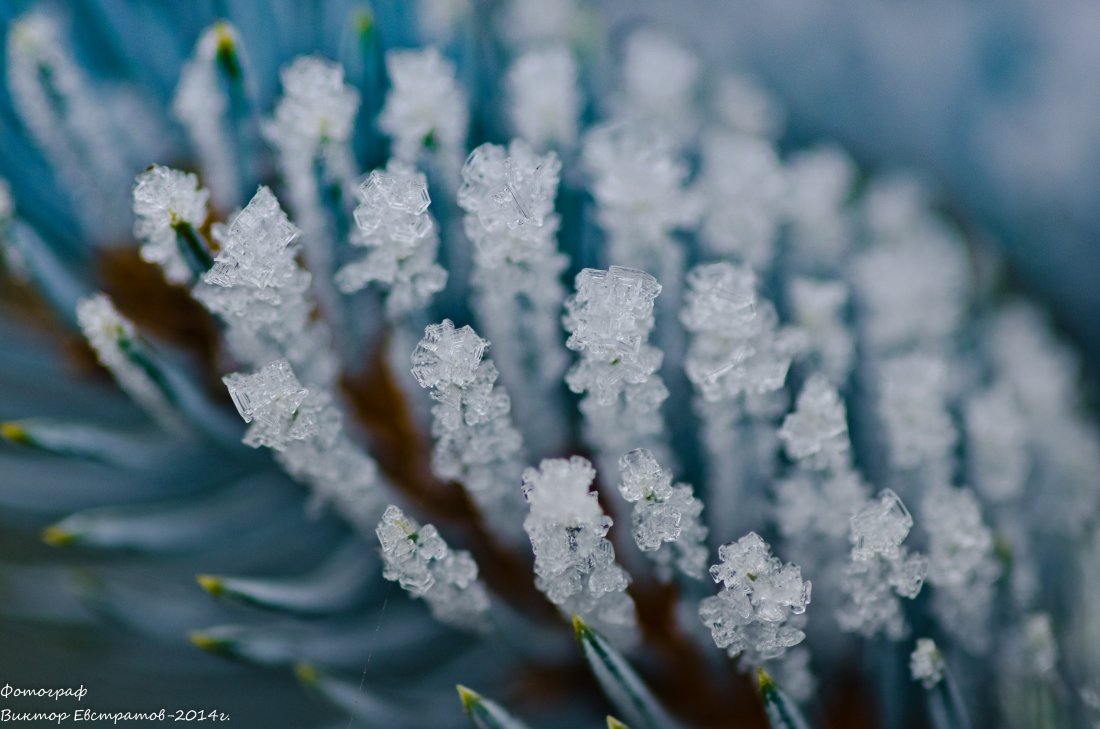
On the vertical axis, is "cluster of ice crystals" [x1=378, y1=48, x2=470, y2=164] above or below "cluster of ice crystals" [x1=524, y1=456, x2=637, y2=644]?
above

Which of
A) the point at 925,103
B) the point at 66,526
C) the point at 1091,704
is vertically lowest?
the point at 1091,704

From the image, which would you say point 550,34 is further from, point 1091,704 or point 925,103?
point 1091,704

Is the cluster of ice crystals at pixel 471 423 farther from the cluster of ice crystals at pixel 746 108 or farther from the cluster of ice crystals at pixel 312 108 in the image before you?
the cluster of ice crystals at pixel 746 108

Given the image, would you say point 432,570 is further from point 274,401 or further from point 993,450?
point 993,450

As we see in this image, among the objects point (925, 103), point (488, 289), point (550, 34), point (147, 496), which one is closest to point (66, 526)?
point (147, 496)

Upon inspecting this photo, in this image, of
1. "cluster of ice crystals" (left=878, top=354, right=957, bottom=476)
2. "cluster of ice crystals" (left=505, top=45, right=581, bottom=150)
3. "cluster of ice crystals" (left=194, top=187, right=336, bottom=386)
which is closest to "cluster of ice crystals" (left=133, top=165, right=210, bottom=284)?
"cluster of ice crystals" (left=194, top=187, right=336, bottom=386)

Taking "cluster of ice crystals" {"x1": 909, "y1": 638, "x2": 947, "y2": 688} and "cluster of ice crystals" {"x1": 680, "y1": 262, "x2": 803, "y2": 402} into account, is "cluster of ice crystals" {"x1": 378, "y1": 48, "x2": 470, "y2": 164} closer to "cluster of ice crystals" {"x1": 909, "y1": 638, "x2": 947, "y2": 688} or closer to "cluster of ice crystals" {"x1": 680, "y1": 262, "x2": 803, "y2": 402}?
"cluster of ice crystals" {"x1": 680, "y1": 262, "x2": 803, "y2": 402}
